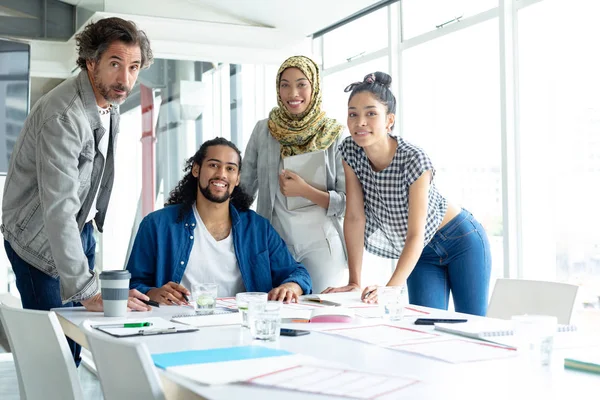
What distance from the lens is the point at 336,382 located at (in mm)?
1153

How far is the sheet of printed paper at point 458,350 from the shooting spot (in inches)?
54.2

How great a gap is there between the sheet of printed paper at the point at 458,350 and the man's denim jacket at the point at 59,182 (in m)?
1.01

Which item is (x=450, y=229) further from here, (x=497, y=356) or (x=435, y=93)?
(x=435, y=93)

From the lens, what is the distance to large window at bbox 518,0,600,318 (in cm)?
359

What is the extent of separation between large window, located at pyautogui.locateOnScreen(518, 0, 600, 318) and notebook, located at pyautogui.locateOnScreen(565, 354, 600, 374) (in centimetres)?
240

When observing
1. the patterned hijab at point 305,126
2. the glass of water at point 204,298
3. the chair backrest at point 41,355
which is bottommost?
the chair backrest at point 41,355

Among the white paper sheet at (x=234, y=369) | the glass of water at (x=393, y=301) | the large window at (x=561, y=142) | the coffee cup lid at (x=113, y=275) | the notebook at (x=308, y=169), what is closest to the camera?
the white paper sheet at (x=234, y=369)

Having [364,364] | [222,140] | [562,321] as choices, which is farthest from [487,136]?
[364,364]

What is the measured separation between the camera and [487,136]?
13.7 feet

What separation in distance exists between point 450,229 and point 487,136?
5.26 feet

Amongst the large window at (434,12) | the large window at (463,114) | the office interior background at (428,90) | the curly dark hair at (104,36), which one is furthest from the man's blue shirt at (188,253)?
the large window at (434,12)

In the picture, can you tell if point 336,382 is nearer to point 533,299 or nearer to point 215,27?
point 533,299

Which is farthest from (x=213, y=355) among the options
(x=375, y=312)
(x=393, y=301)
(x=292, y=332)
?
(x=375, y=312)

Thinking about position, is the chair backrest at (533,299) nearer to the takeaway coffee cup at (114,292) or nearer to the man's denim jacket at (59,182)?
the takeaway coffee cup at (114,292)
